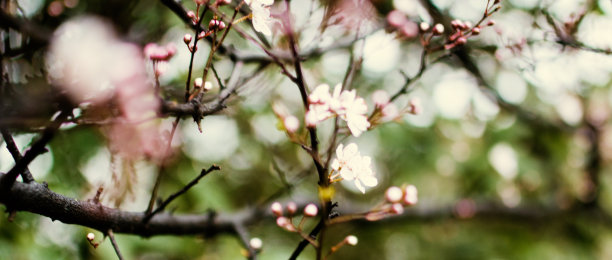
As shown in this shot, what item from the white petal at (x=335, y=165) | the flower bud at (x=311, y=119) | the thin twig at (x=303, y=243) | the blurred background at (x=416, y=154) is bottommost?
the blurred background at (x=416, y=154)

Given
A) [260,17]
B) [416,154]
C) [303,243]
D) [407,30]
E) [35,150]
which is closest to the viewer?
[35,150]

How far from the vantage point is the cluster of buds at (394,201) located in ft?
2.70

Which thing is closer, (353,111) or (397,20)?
(353,111)

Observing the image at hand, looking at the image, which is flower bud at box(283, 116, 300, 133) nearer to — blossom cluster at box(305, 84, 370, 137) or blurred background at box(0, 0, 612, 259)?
blossom cluster at box(305, 84, 370, 137)

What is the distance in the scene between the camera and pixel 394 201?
0.83 meters

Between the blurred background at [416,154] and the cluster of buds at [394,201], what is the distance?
2.88 feet

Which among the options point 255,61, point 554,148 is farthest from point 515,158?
point 255,61

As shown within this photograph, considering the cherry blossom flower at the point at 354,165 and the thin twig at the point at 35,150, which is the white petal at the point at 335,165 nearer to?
the cherry blossom flower at the point at 354,165

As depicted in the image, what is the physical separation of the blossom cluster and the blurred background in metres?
0.75

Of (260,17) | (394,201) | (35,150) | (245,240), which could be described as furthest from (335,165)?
(245,240)

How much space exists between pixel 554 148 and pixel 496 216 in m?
0.71

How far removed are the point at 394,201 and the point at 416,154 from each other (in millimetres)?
2433

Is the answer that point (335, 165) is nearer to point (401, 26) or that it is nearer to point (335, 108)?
point (335, 108)

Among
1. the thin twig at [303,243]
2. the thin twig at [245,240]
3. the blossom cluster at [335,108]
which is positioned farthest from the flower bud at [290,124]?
the thin twig at [245,240]
